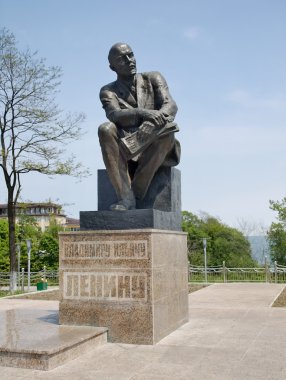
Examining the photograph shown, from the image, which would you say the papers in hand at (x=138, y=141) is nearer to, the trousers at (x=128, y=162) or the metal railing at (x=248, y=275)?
the trousers at (x=128, y=162)

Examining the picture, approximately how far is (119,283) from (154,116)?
2223 mm

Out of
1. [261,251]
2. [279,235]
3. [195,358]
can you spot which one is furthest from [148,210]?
[261,251]

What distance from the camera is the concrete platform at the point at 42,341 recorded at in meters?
4.56

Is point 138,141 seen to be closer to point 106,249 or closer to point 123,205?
point 123,205

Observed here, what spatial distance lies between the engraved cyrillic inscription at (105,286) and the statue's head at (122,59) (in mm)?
2859

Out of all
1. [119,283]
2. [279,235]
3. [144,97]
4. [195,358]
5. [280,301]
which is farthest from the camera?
[279,235]

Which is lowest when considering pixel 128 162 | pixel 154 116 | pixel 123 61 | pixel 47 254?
pixel 47 254

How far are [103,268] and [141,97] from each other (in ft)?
8.22

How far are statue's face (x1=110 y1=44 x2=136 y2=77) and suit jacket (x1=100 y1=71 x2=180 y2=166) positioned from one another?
0.61 ft

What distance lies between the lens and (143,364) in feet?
15.3

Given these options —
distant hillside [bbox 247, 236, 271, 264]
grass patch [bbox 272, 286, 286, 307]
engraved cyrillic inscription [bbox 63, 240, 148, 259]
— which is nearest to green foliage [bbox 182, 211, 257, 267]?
distant hillside [bbox 247, 236, 271, 264]

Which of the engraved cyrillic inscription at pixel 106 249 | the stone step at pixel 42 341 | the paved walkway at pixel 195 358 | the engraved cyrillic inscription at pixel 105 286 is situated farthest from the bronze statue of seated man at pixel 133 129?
the paved walkway at pixel 195 358

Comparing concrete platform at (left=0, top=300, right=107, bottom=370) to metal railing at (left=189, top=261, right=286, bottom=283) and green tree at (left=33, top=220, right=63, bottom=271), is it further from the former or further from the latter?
green tree at (left=33, top=220, right=63, bottom=271)

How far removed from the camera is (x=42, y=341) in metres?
4.94
